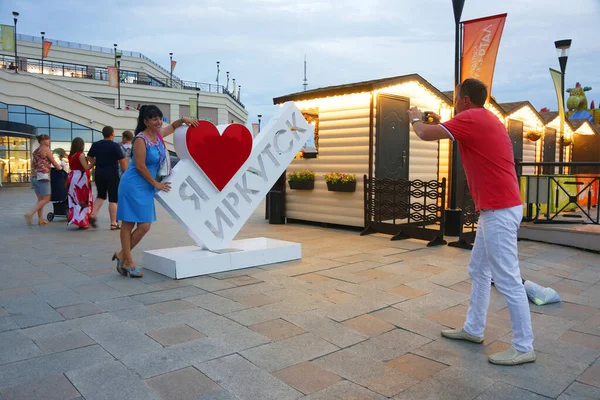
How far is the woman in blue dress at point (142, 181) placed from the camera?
15.8 ft

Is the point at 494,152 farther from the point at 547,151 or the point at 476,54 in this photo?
the point at 547,151

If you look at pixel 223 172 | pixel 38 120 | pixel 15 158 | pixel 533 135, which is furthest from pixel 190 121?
pixel 38 120

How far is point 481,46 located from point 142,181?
531 centimetres

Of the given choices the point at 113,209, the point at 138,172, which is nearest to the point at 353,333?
the point at 138,172

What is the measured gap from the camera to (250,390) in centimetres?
262

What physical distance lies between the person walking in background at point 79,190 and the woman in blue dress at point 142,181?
14.6 feet

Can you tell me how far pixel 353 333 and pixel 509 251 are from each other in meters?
1.24

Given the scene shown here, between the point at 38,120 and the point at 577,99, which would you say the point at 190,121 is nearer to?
the point at 577,99

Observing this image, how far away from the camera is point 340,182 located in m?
8.83

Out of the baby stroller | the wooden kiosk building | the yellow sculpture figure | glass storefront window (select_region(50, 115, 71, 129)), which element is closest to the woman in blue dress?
the wooden kiosk building

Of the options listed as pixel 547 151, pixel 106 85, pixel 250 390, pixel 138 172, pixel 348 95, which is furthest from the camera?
pixel 106 85

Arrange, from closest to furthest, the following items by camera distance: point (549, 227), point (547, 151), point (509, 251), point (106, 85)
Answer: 1. point (509, 251)
2. point (549, 227)
3. point (547, 151)
4. point (106, 85)

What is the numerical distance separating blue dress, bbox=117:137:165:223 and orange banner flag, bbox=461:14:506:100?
4892mm

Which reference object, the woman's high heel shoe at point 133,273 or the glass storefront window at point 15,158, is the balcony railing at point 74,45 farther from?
the woman's high heel shoe at point 133,273
